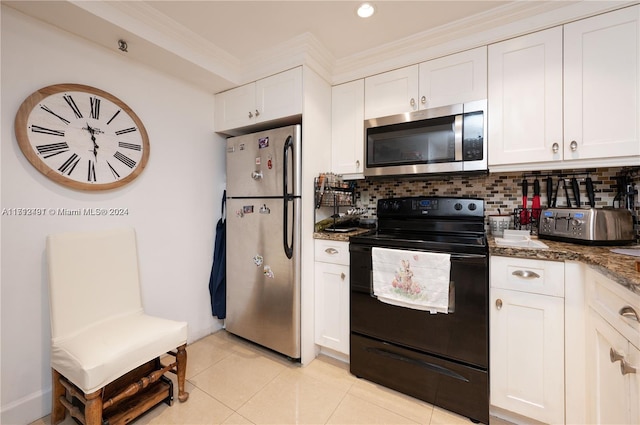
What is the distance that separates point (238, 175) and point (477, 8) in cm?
201

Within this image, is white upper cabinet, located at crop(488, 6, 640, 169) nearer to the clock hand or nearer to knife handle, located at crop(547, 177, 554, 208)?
knife handle, located at crop(547, 177, 554, 208)

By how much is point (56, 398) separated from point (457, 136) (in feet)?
9.25

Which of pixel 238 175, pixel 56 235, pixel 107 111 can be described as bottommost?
pixel 56 235

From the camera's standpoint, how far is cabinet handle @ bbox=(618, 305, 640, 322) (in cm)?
87

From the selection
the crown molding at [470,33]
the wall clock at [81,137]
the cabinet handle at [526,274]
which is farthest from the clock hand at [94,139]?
the cabinet handle at [526,274]

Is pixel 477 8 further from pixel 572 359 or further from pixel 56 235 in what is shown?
pixel 56 235

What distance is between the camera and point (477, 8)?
62.5 inches

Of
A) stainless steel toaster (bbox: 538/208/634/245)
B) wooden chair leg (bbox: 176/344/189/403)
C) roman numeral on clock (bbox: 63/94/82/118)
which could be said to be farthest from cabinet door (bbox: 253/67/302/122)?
stainless steel toaster (bbox: 538/208/634/245)

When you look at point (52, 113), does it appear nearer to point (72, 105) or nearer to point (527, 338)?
point (72, 105)

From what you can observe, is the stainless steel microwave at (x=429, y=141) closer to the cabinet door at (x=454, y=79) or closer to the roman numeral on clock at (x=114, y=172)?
the cabinet door at (x=454, y=79)

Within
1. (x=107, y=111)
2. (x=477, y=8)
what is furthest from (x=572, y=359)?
(x=107, y=111)

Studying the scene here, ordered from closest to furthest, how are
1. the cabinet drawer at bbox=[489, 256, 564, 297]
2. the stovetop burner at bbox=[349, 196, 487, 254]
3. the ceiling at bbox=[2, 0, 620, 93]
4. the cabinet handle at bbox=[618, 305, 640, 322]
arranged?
the cabinet handle at bbox=[618, 305, 640, 322] < the cabinet drawer at bbox=[489, 256, 564, 297] < the ceiling at bbox=[2, 0, 620, 93] < the stovetop burner at bbox=[349, 196, 487, 254]

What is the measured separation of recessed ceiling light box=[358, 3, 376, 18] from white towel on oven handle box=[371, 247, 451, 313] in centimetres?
147

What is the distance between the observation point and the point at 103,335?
4.62 feet
